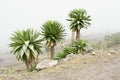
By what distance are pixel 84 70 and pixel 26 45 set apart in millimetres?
6027

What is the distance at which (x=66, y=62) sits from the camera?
77.3 feet

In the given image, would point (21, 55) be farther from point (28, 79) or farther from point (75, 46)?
point (75, 46)

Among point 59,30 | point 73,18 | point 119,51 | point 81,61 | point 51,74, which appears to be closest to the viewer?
point 51,74

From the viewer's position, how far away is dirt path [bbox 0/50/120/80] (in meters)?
19.9

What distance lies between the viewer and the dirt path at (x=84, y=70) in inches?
782

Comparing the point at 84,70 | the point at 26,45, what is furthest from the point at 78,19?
the point at 84,70

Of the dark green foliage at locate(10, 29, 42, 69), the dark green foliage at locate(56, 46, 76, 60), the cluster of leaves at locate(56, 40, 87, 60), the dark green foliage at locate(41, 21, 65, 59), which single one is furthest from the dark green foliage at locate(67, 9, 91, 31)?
the dark green foliage at locate(10, 29, 42, 69)

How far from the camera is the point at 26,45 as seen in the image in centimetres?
2481

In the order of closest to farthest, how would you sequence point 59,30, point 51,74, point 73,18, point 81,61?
point 51,74
point 81,61
point 59,30
point 73,18

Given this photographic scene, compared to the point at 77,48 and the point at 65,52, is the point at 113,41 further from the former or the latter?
the point at 65,52

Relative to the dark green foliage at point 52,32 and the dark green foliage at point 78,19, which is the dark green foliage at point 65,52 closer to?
the dark green foliage at point 52,32

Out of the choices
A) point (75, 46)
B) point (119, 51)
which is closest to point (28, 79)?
point (119, 51)

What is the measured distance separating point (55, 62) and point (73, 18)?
37.0ft

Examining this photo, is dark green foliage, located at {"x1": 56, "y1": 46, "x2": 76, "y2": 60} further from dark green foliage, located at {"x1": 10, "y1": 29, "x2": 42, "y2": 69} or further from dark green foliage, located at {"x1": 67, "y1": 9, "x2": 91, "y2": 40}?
dark green foliage, located at {"x1": 67, "y1": 9, "x2": 91, "y2": 40}
